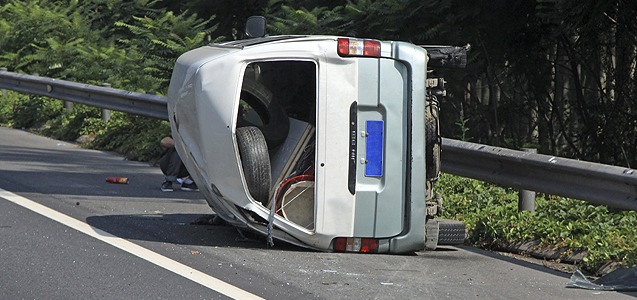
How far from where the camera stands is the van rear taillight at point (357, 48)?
8117mm

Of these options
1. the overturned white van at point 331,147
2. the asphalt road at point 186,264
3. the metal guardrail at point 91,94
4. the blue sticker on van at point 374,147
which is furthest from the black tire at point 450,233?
the metal guardrail at point 91,94

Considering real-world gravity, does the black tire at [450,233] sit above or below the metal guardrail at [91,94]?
below

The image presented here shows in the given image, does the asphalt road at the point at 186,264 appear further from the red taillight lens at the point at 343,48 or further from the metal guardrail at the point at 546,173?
the red taillight lens at the point at 343,48

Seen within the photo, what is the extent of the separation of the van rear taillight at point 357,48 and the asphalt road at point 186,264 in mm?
1461

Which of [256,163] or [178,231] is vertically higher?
[256,163]

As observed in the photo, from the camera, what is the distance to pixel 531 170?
883 cm

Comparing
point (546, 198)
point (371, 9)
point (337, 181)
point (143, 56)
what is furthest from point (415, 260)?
point (143, 56)

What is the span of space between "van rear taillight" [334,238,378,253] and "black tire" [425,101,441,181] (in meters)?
0.70

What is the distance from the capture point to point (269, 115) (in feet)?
28.7

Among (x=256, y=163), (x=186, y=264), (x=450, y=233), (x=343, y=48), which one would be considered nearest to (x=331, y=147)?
(x=256, y=163)

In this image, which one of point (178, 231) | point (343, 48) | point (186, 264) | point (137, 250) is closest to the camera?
point (186, 264)

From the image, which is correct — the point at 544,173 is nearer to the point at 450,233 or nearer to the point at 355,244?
the point at 450,233

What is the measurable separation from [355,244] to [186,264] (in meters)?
1.32

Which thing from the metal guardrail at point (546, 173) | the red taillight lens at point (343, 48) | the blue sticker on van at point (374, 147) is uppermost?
the red taillight lens at point (343, 48)
